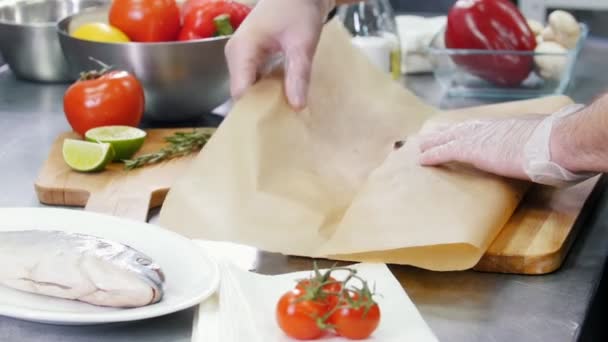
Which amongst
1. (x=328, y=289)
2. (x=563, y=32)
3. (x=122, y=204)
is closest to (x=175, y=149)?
(x=122, y=204)

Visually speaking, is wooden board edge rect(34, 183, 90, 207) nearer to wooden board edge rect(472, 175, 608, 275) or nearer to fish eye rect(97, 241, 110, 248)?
fish eye rect(97, 241, 110, 248)

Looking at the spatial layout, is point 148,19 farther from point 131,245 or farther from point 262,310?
point 262,310

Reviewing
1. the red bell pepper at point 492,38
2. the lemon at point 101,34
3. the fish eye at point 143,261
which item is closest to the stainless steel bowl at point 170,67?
the lemon at point 101,34

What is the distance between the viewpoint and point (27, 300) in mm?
1010

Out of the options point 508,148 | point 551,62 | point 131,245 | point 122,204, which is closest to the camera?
point 131,245

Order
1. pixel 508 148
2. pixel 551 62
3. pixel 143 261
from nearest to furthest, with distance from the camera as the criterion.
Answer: pixel 143 261, pixel 508 148, pixel 551 62

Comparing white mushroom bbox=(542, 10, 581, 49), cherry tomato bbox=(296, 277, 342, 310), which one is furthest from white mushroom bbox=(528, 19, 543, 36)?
cherry tomato bbox=(296, 277, 342, 310)

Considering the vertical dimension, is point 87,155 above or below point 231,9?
below

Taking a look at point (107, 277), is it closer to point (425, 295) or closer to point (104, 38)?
point (425, 295)

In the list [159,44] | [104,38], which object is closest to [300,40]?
[159,44]

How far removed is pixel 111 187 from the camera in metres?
1.40

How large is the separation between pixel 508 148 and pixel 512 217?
85 mm

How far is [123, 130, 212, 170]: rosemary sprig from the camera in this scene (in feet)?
4.85

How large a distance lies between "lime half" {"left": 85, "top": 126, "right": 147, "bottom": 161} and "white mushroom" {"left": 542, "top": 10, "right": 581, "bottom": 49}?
0.75 metres
